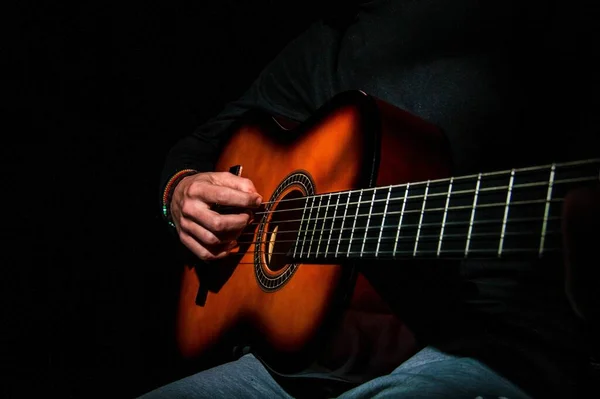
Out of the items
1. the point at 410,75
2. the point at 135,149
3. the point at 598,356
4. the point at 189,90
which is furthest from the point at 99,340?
the point at 598,356

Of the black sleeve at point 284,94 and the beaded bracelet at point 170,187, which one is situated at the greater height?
the black sleeve at point 284,94

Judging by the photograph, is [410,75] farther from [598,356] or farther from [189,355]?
[189,355]

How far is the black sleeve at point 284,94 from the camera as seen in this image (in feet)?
4.20

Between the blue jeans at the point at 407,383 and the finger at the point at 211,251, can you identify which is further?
the finger at the point at 211,251

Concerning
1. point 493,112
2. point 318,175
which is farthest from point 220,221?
point 493,112

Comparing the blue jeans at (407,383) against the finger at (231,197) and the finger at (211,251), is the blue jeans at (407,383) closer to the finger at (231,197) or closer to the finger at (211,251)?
the finger at (211,251)

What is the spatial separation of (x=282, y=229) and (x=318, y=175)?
16 cm

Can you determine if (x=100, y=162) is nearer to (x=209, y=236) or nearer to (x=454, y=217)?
(x=209, y=236)

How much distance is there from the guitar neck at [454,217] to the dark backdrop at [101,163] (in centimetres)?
112

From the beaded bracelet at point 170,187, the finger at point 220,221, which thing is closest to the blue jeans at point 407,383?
the finger at point 220,221

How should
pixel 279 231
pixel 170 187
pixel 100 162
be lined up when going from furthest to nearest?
pixel 100 162 < pixel 170 187 < pixel 279 231

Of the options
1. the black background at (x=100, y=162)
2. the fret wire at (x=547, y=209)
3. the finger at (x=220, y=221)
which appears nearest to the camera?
the fret wire at (x=547, y=209)

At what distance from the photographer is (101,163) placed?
1729mm

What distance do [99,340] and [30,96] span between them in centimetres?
98
